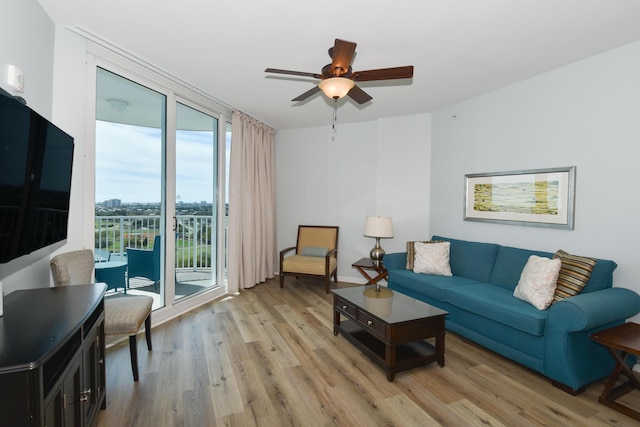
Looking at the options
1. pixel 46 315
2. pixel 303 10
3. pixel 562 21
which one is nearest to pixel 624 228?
pixel 562 21

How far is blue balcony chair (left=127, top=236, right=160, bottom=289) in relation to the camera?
3.48 m

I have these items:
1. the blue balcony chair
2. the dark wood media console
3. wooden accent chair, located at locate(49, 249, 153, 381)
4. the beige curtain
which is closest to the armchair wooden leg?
wooden accent chair, located at locate(49, 249, 153, 381)

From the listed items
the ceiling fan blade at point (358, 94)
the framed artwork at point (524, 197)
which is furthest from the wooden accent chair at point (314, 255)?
the ceiling fan blade at point (358, 94)

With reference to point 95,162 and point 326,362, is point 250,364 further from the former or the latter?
point 95,162

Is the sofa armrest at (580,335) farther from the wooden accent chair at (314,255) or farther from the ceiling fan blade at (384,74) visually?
the wooden accent chair at (314,255)

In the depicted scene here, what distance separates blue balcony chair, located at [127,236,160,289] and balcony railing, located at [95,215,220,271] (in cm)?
8

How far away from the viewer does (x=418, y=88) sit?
3.53m

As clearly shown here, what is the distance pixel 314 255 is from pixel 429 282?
209 centimetres

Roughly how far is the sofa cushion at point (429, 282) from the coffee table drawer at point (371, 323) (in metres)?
0.99

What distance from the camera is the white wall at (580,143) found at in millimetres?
2486

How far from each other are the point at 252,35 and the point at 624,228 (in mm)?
3432

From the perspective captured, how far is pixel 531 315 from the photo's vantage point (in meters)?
2.33

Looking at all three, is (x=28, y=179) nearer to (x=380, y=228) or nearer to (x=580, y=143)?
(x=380, y=228)

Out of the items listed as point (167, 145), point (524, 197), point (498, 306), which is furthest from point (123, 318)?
point (524, 197)
